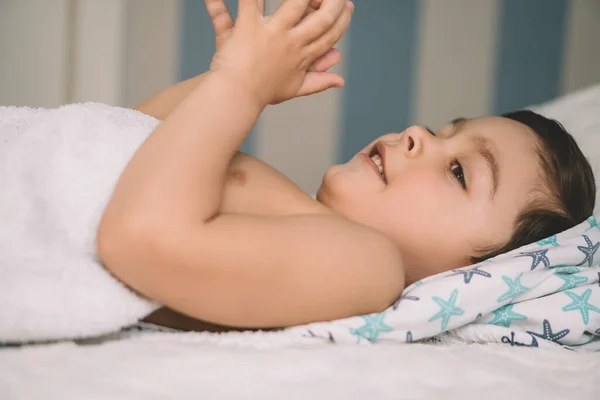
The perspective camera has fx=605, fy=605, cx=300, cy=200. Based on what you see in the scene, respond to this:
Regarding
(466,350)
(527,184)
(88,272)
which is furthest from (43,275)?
(527,184)

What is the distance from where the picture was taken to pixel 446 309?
2.55ft

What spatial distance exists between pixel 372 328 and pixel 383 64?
105cm

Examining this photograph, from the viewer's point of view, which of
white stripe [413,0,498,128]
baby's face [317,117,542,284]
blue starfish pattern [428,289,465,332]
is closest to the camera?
blue starfish pattern [428,289,465,332]

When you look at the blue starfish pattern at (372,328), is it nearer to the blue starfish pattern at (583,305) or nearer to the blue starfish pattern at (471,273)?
the blue starfish pattern at (471,273)

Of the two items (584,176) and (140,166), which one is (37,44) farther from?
(584,176)

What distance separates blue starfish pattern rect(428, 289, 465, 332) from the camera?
78 cm

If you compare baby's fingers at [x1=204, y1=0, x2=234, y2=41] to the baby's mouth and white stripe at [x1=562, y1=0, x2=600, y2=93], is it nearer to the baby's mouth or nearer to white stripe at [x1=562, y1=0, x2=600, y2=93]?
the baby's mouth

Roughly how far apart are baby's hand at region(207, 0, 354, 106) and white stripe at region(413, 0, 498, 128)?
89 cm

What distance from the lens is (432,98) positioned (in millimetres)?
1688

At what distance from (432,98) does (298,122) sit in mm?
386

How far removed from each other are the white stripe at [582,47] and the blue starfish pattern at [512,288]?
1132mm

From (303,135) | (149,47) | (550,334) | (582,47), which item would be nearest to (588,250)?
(550,334)

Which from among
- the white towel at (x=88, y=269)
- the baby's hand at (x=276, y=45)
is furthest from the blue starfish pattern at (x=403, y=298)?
the baby's hand at (x=276, y=45)

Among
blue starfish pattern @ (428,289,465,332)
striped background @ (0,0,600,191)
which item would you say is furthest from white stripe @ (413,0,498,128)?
blue starfish pattern @ (428,289,465,332)
